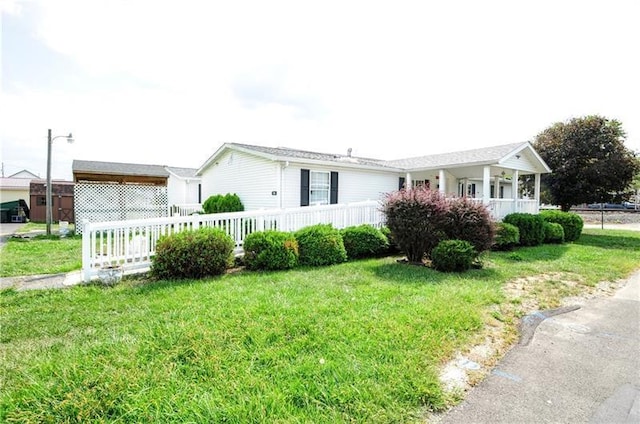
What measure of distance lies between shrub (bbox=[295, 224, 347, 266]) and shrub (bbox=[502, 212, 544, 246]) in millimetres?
7632

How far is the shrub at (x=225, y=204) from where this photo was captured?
13180mm

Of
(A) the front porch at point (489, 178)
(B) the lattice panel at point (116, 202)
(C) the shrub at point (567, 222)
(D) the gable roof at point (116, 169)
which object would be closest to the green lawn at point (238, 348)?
(A) the front porch at point (489, 178)

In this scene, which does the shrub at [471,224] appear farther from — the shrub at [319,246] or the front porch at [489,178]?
the front porch at [489,178]

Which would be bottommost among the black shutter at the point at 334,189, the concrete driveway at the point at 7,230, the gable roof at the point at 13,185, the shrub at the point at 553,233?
the concrete driveway at the point at 7,230

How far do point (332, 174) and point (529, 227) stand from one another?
7480mm

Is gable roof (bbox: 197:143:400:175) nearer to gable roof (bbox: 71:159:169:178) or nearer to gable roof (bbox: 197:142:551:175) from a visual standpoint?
gable roof (bbox: 197:142:551:175)

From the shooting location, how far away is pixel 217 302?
4449 mm

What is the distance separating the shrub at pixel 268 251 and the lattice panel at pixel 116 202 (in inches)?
489

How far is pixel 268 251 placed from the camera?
6703 mm

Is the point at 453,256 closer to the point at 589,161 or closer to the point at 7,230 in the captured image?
the point at 589,161

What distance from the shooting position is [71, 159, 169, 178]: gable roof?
19.9 meters

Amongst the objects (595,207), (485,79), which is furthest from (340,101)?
(595,207)

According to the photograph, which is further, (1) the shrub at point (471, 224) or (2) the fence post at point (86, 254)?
(1) the shrub at point (471, 224)

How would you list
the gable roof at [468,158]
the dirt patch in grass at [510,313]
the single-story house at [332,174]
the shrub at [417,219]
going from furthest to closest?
the gable roof at [468,158] → the single-story house at [332,174] → the shrub at [417,219] → the dirt patch in grass at [510,313]
